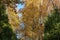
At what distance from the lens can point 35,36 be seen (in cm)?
2734

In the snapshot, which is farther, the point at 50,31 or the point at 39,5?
the point at 39,5

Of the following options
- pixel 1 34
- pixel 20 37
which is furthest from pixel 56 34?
pixel 20 37

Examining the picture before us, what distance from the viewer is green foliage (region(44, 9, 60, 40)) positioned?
44.8 ft

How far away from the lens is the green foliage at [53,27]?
44.8 feet

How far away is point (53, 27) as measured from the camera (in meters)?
14.0

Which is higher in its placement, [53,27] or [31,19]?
[53,27]

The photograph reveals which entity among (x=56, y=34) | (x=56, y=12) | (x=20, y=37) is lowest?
(x=20, y=37)

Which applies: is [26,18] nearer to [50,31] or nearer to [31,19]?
[31,19]

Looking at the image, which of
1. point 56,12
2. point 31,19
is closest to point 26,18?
point 31,19

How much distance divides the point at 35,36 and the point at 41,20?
6.62 ft

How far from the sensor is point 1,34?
1376cm

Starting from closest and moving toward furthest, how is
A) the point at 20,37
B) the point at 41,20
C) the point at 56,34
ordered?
the point at 56,34 < the point at 41,20 < the point at 20,37

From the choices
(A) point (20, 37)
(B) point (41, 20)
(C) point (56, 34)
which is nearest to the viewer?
(C) point (56, 34)

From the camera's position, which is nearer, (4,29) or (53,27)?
(4,29)
